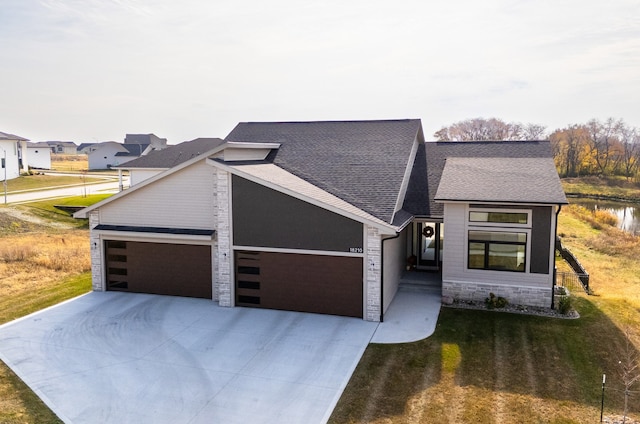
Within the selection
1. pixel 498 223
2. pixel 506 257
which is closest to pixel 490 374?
pixel 506 257

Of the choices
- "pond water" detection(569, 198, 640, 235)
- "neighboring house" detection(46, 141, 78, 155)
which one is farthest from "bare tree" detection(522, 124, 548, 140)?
"neighboring house" detection(46, 141, 78, 155)

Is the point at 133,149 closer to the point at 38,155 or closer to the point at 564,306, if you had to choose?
the point at 38,155

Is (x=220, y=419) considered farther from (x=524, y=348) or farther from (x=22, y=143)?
(x=22, y=143)

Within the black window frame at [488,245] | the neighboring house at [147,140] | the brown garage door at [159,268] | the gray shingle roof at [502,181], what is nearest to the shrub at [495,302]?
the black window frame at [488,245]

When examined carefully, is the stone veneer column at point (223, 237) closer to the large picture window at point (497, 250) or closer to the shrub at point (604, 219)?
the large picture window at point (497, 250)

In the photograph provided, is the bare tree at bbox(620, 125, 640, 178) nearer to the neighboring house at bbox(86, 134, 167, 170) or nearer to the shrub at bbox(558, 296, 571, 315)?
the shrub at bbox(558, 296, 571, 315)

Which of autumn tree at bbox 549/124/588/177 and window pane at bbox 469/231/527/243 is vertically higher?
autumn tree at bbox 549/124/588/177

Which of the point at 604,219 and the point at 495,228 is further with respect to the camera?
the point at 604,219

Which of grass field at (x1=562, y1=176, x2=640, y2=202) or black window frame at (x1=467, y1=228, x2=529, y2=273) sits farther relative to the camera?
grass field at (x1=562, y1=176, x2=640, y2=202)
